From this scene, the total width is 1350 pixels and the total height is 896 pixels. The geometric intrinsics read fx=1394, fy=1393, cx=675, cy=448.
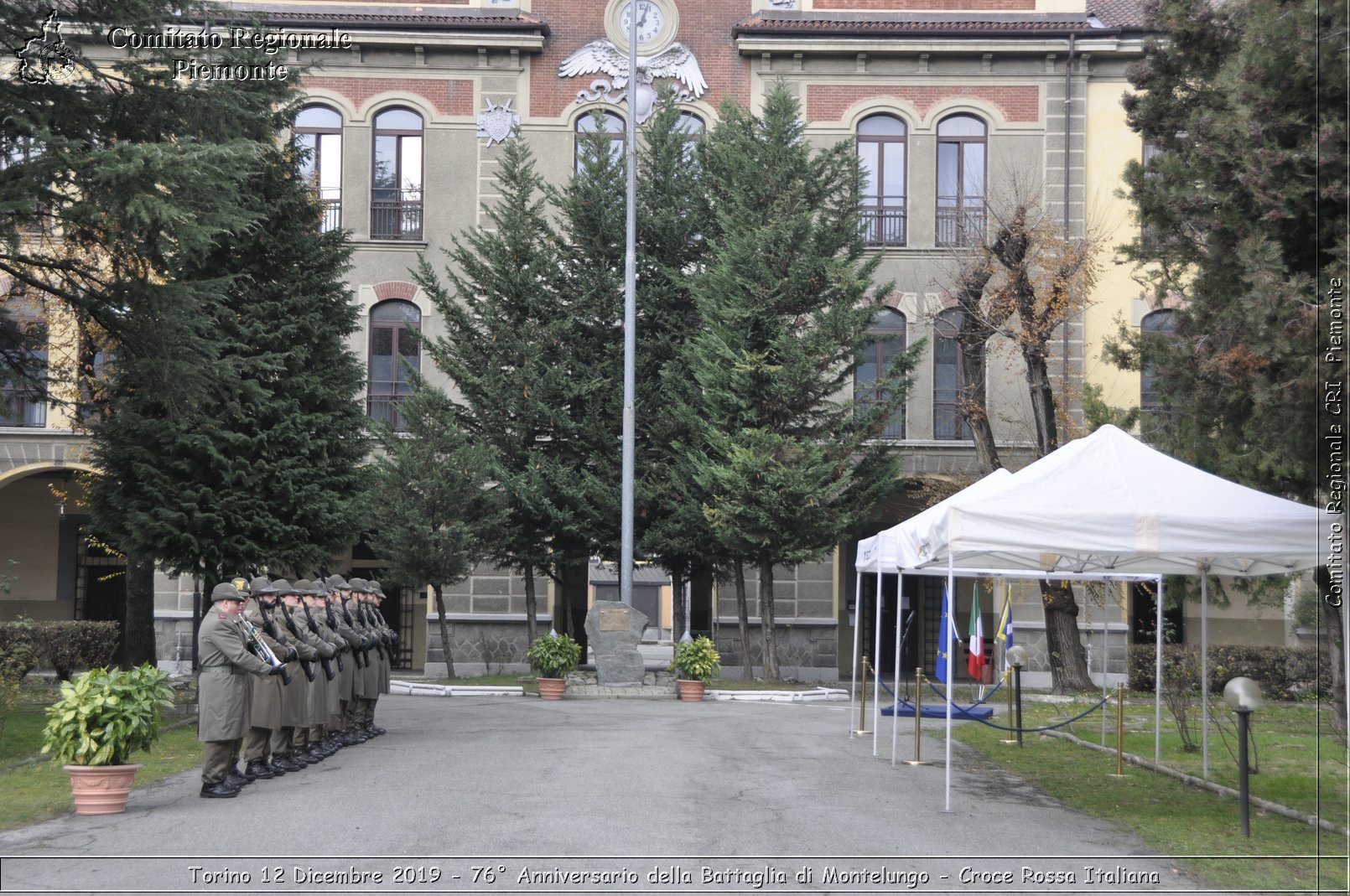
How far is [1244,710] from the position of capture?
1097 cm

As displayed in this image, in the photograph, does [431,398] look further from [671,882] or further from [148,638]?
[671,882]

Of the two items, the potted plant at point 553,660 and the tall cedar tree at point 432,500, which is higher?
the tall cedar tree at point 432,500

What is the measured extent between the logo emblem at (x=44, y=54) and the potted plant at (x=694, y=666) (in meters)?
14.3

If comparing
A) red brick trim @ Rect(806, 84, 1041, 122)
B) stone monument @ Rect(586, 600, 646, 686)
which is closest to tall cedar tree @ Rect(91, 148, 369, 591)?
stone monument @ Rect(586, 600, 646, 686)

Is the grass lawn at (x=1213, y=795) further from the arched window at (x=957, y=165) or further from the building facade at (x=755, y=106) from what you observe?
the arched window at (x=957, y=165)

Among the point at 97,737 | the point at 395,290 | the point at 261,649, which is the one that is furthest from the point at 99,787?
the point at 395,290

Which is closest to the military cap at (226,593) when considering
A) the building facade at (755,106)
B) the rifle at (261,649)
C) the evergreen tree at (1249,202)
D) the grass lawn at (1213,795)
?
the rifle at (261,649)

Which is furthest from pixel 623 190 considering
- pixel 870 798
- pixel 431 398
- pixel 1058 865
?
pixel 1058 865

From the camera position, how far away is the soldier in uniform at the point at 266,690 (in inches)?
499

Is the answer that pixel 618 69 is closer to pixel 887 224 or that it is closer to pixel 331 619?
pixel 887 224

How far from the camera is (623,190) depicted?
96.5 feet

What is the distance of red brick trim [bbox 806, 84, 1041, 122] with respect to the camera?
32156 mm

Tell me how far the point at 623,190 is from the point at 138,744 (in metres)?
20.0

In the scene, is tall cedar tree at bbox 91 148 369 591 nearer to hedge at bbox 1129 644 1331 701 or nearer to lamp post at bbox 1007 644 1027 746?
lamp post at bbox 1007 644 1027 746
